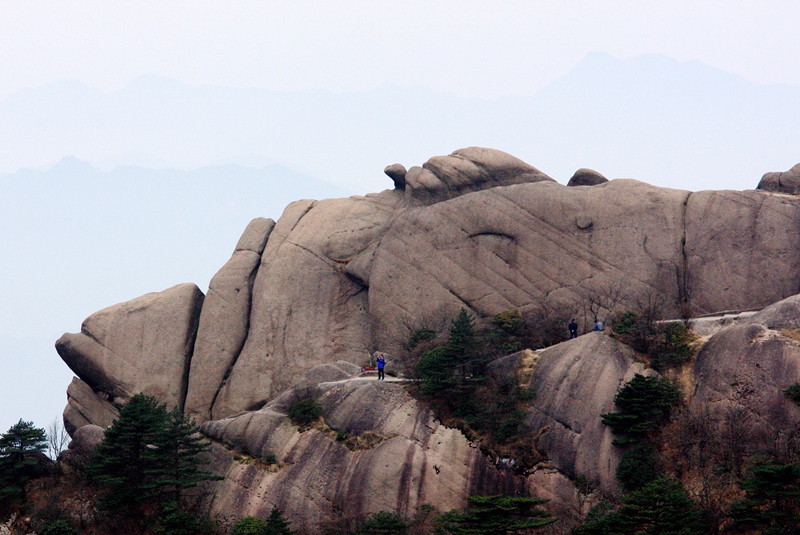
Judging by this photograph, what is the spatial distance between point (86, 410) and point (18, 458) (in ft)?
28.5

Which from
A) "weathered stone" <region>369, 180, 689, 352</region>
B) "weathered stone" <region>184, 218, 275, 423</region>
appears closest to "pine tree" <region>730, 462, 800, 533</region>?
"weathered stone" <region>369, 180, 689, 352</region>

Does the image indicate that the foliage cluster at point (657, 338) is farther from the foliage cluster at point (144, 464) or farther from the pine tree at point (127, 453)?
the pine tree at point (127, 453)

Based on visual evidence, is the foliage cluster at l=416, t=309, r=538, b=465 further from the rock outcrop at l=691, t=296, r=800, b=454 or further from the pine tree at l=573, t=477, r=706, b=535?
the pine tree at l=573, t=477, r=706, b=535

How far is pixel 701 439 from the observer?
43812 millimetres

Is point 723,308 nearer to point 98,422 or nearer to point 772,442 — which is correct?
point 772,442

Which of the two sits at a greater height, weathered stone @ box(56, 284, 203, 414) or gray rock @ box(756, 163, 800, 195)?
gray rock @ box(756, 163, 800, 195)

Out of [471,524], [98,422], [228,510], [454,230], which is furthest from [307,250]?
[471,524]

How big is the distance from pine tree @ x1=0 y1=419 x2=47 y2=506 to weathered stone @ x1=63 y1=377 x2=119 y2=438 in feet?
23.0

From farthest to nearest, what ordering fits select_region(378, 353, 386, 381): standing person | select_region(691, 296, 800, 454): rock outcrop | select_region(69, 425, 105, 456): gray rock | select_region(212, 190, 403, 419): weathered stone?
select_region(212, 190, 403, 419): weathered stone, select_region(69, 425, 105, 456): gray rock, select_region(378, 353, 386, 381): standing person, select_region(691, 296, 800, 454): rock outcrop

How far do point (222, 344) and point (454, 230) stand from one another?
13734 mm

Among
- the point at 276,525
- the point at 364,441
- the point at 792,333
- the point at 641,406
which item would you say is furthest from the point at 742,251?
the point at 276,525

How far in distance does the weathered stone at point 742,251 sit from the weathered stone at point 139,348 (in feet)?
87.0

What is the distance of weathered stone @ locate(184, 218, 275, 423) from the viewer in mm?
60062

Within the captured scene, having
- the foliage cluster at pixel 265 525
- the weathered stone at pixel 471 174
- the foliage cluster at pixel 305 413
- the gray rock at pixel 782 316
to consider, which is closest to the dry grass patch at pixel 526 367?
the foliage cluster at pixel 305 413
